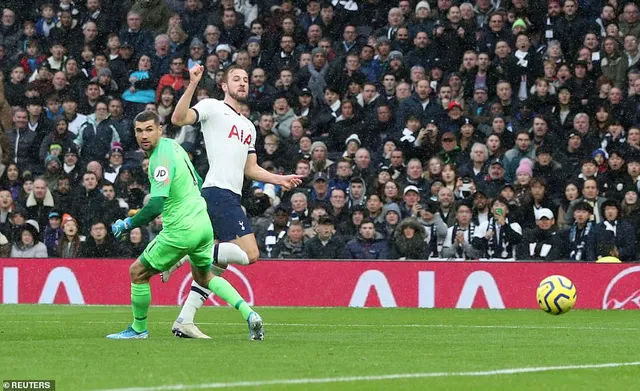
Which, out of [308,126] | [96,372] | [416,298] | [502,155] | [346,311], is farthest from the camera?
[308,126]

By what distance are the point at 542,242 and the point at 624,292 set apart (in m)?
1.46

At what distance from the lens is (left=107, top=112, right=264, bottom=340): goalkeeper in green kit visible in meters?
11.0

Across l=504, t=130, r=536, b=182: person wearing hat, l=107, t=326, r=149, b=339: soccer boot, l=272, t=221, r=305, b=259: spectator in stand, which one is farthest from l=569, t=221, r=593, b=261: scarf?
l=107, t=326, r=149, b=339: soccer boot

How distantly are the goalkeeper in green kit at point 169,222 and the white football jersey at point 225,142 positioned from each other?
0.75 m

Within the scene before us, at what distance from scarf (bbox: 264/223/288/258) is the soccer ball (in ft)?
24.4

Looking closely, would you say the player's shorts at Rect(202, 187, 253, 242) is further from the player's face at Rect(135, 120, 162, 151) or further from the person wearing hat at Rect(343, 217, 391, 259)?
the person wearing hat at Rect(343, 217, 391, 259)

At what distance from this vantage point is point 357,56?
2261 cm

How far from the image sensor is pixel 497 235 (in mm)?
19406

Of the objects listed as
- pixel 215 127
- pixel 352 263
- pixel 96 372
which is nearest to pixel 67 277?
pixel 352 263

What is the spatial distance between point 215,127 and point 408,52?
36.3 ft

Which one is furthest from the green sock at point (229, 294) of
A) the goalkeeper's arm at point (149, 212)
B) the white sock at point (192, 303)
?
the goalkeeper's arm at point (149, 212)

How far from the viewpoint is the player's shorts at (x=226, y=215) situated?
12.1 metres

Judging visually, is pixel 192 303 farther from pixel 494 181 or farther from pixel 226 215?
pixel 494 181

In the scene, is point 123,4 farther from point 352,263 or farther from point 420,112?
point 352,263
